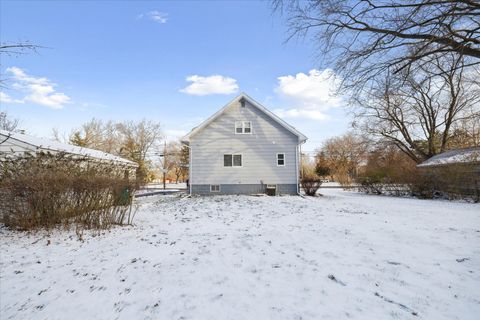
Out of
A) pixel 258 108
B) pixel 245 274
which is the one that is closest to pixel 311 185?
pixel 258 108

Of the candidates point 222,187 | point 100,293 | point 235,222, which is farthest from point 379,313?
point 222,187

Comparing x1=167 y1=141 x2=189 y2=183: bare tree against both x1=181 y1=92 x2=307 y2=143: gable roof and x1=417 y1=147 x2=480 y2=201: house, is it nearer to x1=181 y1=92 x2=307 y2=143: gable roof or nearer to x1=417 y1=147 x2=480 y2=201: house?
x1=181 y1=92 x2=307 y2=143: gable roof

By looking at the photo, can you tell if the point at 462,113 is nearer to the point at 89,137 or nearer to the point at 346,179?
the point at 346,179

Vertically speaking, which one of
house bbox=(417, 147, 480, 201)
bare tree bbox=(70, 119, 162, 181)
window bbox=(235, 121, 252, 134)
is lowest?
house bbox=(417, 147, 480, 201)

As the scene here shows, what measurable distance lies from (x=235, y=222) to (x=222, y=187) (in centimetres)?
903

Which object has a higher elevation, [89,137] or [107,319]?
[89,137]

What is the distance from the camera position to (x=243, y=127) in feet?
54.9

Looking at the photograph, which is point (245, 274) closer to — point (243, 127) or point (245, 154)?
point (245, 154)

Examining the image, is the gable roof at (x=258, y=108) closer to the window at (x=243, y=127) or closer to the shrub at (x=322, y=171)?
the window at (x=243, y=127)

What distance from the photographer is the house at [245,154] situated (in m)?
16.4

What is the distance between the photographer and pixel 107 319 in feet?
8.27

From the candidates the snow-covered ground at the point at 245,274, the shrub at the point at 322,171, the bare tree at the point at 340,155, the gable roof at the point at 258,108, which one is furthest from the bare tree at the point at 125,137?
the snow-covered ground at the point at 245,274

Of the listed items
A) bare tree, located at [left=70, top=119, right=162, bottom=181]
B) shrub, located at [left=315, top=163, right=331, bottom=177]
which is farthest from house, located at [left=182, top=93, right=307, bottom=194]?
shrub, located at [left=315, top=163, right=331, bottom=177]

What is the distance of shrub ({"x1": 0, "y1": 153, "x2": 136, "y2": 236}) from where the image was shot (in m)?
5.70
